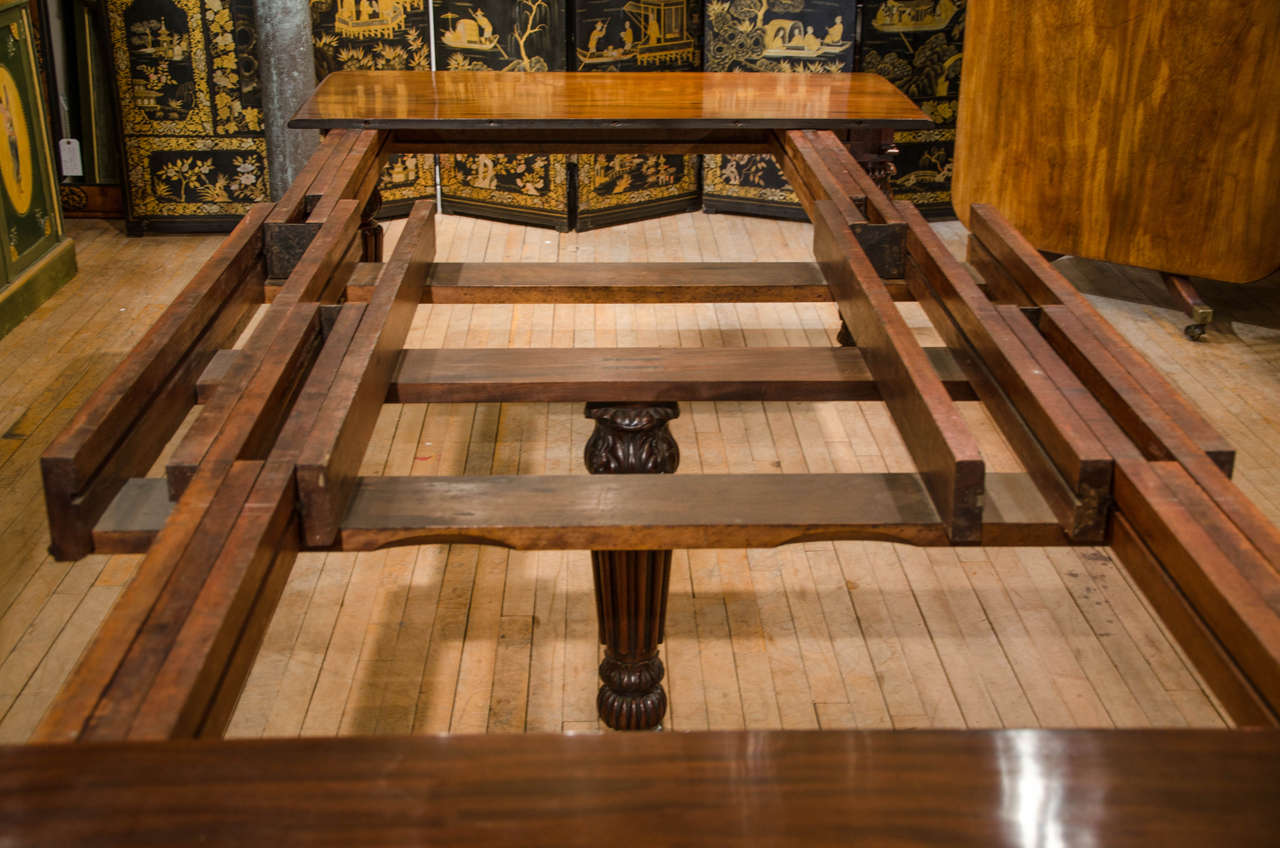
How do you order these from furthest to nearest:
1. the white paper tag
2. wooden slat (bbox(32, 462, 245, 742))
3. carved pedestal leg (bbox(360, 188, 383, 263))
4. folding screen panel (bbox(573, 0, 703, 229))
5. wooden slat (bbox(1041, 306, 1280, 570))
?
the white paper tag
folding screen panel (bbox(573, 0, 703, 229))
carved pedestal leg (bbox(360, 188, 383, 263))
wooden slat (bbox(1041, 306, 1280, 570))
wooden slat (bbox(32, 462, 245, 742))

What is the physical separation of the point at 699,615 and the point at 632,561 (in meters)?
0.77

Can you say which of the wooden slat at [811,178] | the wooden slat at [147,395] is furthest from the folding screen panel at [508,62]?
the wooden slat at [147,395]

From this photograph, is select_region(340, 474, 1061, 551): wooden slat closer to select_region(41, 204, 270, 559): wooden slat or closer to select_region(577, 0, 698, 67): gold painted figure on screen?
select_region(41, 204, 270, 559): wooden slat

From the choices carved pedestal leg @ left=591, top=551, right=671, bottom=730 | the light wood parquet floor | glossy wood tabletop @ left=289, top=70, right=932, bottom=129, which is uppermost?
glossy wood tabletop @ left=289, top=70, right=932, bottom=129

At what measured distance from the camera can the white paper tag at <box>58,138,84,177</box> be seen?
17.0ft

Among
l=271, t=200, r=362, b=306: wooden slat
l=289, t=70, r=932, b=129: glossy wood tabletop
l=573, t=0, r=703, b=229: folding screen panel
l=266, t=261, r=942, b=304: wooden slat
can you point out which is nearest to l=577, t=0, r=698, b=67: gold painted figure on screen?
l=573, t=0, r=703, b=229: folding screen panel

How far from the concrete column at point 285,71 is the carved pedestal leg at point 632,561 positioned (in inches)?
104

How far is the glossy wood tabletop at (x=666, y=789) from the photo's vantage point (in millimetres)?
847

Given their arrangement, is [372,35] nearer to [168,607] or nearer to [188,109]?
[188,109]

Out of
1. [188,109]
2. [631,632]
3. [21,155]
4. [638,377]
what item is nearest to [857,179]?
[638,377]

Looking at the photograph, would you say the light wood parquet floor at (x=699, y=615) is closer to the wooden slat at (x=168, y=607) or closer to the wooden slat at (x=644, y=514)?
the wooden slat at (x=644, y=514)

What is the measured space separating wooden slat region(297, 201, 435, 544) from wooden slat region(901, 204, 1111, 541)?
759 mm

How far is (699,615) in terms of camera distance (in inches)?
106

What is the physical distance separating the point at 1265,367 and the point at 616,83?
6.78 feet
